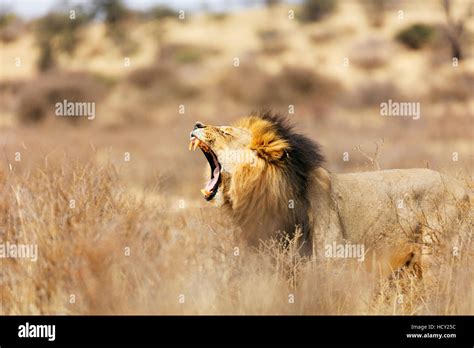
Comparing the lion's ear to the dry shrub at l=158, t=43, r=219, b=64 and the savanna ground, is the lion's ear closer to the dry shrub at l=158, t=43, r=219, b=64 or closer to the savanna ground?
the savanna ground

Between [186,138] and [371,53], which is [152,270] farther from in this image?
[371,53]

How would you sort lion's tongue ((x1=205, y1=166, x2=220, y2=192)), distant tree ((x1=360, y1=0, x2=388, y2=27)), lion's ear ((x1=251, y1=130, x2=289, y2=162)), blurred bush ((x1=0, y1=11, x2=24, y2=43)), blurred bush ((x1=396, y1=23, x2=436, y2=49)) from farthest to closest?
distant tree ((x1=360, y1=0, x2=388, y2=27))
blurred bush ((x1=0, y1=11, x2=24, y2=43))
blurred bush ((x1=396, y1=23, x2=436, y2=49))
lion's tongue ((x1=205, y1=166, x2=220, y2=192))
lion's ear ((x1=251, y1=130, x2=289, y2=162))

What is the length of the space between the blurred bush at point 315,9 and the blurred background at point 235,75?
93 mm

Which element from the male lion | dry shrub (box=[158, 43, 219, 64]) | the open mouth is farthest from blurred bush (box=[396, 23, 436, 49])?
the open mouth

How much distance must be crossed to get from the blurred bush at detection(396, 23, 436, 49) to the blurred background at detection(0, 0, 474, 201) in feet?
0.24

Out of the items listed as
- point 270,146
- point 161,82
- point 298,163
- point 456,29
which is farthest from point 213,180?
point 456,29

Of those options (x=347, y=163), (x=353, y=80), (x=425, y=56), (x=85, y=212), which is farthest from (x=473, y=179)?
(x=425, y=56)

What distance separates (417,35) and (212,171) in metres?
40.6

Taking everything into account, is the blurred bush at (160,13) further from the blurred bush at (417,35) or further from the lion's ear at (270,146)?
the lion's ear at (270,146)

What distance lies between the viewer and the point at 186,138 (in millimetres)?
25750

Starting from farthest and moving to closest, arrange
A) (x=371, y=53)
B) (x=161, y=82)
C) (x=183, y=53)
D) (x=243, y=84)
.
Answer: (x=183, y=53), (x=371, y=53), (x=161, y=82), (x=243, y=84)

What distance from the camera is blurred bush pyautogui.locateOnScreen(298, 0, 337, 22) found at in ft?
189

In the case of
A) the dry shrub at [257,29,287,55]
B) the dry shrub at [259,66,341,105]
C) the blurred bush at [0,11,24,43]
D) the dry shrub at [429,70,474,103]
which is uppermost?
the blurred bush at [0,11,24,43]
